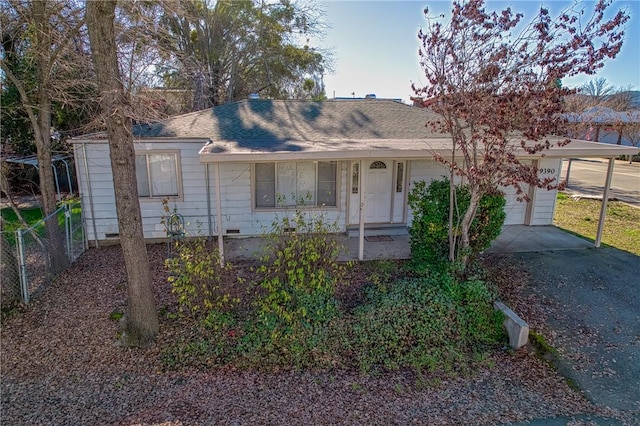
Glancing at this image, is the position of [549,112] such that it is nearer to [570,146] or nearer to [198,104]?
[570,146]

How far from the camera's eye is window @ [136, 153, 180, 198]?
329 inches

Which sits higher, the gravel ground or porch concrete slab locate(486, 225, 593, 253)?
porch concrete slab locate(486, 225, 593, 253)

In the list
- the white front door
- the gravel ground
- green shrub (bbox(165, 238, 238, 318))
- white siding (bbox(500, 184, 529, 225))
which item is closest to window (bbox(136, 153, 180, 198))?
green shrub (bbox(165, 238, 238, 318))

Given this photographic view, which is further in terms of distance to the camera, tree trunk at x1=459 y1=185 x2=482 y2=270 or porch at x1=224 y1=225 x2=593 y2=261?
porch at x1=224 y1=225 x2=593 y2=261

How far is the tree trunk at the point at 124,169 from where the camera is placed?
13.5 feet

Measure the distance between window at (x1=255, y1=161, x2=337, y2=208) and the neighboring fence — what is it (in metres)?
4.06

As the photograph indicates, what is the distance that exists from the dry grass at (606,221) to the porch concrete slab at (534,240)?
2.04 ft

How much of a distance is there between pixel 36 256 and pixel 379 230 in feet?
26.1

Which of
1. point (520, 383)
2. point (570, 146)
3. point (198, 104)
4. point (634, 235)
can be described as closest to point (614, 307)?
point (520, 383)

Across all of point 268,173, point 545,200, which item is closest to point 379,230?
point 268,173

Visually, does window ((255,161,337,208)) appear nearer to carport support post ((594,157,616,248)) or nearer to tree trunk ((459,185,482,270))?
tree trunk ((459,185,482,270))

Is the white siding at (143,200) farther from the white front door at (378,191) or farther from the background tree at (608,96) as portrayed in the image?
the background tree at (608,96)

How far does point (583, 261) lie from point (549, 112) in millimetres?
4215

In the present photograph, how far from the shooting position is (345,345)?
482 centimetres
